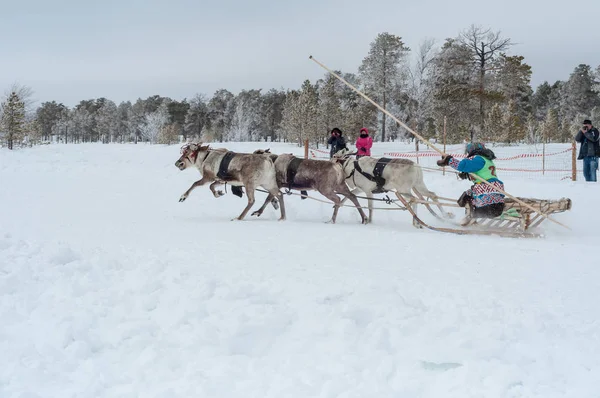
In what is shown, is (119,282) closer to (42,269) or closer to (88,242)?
(42,269)

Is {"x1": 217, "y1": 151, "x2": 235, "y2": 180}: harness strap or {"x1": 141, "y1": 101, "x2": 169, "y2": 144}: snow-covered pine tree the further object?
{"x1": 141, "y1": 101, "x2": 169, "y2": 144}: snow-covered pine tree

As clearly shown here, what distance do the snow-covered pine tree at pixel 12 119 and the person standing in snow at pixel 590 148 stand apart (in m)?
32.6

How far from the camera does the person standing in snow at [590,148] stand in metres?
12.6

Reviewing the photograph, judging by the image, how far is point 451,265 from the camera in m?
5.37

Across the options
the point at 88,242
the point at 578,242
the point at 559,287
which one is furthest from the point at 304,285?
the point at 578,242

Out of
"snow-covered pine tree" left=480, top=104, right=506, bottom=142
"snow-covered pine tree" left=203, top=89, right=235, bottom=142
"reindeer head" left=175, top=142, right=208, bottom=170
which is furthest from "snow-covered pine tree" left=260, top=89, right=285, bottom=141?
"reindeer head" left=175, top=142, right=208, bottom=170

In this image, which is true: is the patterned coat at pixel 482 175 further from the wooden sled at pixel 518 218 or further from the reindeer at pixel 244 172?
the reindeer at pixel 244 172

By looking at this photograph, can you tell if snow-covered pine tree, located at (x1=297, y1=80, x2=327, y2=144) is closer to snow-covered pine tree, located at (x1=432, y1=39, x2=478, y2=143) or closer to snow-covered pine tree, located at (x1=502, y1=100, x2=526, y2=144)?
snow-covered pine tree, located at (x1=432, y1=39, x2=478, y2=143)

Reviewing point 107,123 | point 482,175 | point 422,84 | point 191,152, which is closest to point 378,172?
point 482,175

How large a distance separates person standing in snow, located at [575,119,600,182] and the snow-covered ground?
7077mm

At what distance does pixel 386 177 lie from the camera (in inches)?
360

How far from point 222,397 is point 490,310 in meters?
2.20

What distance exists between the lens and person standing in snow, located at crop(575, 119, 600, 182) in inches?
496

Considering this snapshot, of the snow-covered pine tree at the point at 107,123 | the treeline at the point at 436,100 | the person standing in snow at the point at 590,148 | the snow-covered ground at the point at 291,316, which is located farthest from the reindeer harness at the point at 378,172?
the snow-covered pine tree at the point at 107,123
